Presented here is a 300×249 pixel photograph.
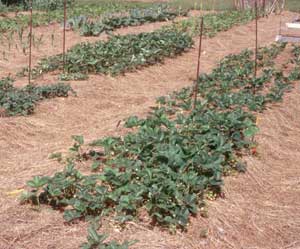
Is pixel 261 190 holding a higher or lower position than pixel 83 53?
lower

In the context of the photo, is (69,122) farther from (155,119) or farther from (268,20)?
(268,20)

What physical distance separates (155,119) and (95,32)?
23.0ft

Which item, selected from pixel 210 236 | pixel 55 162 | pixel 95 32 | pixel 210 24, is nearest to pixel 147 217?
pixel 210 236

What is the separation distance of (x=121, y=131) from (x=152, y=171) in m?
1.80

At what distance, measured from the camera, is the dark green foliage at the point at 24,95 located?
6918 millimetres

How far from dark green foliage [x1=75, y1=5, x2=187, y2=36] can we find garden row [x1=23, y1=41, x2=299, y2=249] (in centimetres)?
624

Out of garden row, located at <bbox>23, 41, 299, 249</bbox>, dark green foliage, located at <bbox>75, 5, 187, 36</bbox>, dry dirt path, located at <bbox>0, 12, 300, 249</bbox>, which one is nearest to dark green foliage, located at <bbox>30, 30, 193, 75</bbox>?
dry dirt path, located at <bbox>0, 12, 300, 249</bbox>

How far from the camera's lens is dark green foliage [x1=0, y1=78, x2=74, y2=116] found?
6918mm

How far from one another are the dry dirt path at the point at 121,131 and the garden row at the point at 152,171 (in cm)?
13

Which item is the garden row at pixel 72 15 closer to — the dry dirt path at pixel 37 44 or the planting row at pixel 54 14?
the planting row at pixel 54 14

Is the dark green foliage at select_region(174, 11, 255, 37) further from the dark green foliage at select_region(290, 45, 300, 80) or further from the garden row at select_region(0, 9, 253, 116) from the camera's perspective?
the dark green foliage at select_region(290, 45, 300, 80)

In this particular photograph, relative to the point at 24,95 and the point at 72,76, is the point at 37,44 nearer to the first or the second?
the point at 72,76

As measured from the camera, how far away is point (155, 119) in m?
5.79

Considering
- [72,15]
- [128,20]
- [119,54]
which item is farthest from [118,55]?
[72,15]
